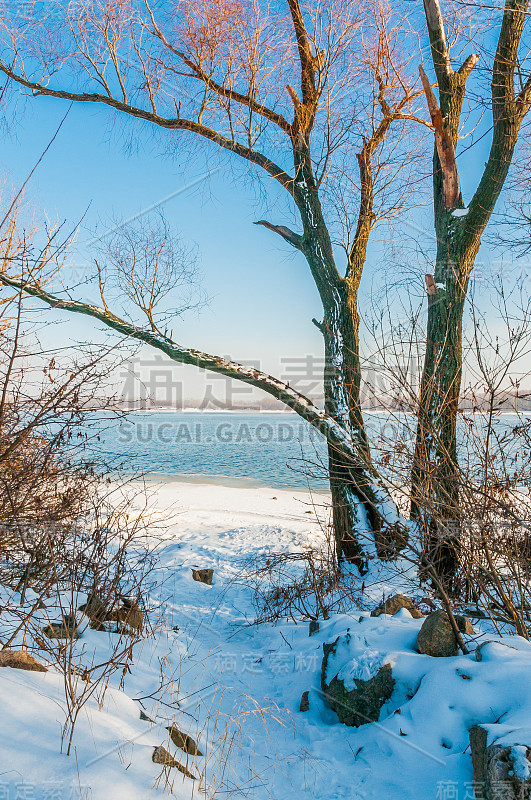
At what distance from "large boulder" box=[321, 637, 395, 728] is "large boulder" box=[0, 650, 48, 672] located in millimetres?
1813

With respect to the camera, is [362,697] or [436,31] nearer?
[362,697]

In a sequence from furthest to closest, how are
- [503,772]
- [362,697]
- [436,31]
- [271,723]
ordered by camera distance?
[436,31] → [271,723] → [362,697] → [503,772]

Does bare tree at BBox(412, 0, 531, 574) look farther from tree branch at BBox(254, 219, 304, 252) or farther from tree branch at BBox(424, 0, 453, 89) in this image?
tree branch at BBox(254, 219, 304, 252)

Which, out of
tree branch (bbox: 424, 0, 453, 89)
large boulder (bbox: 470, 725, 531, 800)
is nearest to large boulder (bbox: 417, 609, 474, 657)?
large boulder (bbox: 470, 725, 531, 800)

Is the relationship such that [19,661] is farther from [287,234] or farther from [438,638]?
[287,234]

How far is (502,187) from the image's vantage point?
6.21 meters

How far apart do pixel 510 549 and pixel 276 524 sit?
7.53 m

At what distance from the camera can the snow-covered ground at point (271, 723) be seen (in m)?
2.07

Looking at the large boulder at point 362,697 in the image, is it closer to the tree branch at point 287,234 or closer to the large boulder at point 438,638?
the large boulder at point 438,638

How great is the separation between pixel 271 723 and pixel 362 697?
2.17ft

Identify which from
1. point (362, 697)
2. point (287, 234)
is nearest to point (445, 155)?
point (287, 234)

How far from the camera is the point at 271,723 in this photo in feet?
10.1

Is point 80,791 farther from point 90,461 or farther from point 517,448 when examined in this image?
point 517,448

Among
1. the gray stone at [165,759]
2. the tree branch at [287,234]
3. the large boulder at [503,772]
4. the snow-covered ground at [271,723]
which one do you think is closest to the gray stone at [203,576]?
the snow-covered ground at [271,723]
